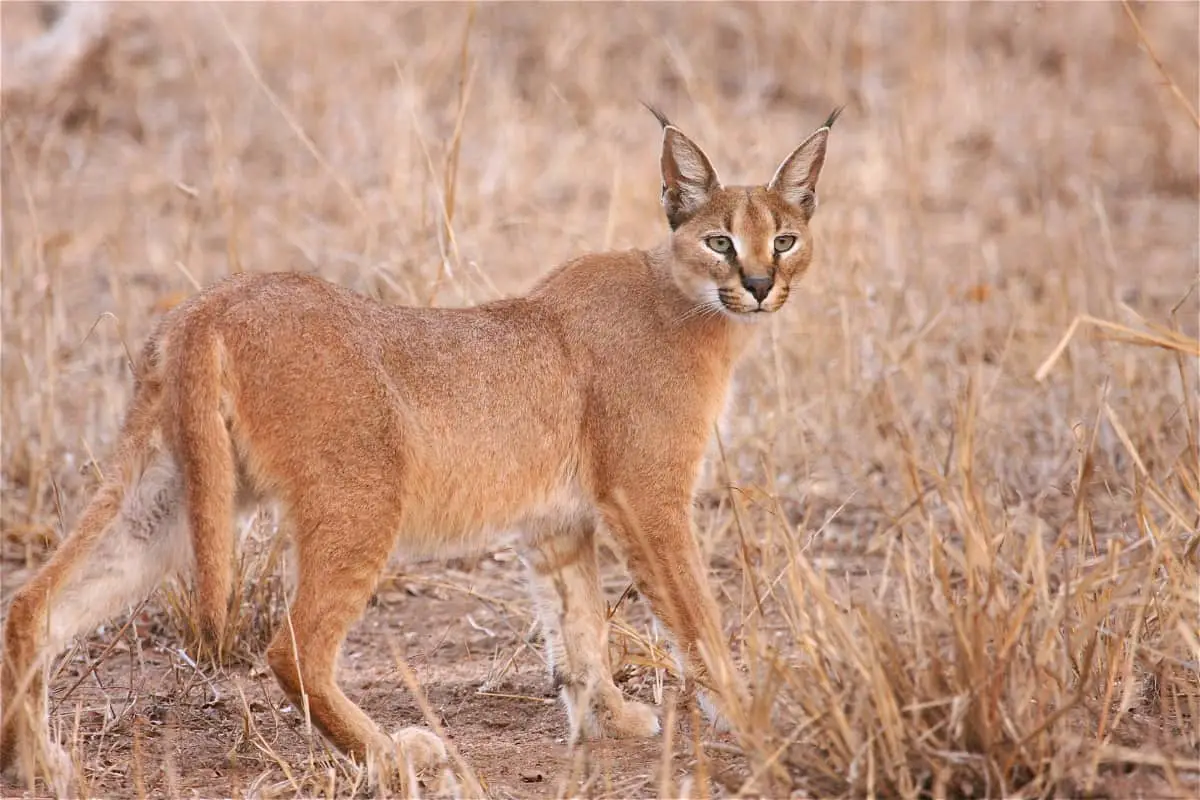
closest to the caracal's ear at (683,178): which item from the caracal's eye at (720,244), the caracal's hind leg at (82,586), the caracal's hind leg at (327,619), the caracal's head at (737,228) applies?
the caracal's head at (737,228)

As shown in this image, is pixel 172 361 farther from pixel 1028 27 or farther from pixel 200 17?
pixel 1028 27

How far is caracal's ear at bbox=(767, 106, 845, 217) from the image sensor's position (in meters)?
4.40

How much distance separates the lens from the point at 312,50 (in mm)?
10492

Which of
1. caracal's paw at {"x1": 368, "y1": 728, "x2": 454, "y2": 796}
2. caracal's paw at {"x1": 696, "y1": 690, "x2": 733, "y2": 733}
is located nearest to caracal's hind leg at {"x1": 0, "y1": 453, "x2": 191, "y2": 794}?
caracal's paw at {"x1": 368, "y1": 728, "x2": 454, "y2": 796}

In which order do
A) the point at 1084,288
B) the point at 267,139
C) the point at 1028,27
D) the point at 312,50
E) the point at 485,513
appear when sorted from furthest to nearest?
the point at 1028,27
the point at 312,50
the point at 267,139
the point at 1084,288
the point at 485,513

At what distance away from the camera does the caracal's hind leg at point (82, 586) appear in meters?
3.57

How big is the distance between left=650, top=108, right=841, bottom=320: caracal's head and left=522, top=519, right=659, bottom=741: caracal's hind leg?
71cm

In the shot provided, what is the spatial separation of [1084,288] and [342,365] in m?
4.19

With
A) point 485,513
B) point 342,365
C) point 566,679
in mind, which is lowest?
point 566,679

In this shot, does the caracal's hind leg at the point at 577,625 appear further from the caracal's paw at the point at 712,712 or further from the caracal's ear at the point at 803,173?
the caracal's ear at the point at 803,173

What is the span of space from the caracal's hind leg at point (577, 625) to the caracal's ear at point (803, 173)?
3.42ft

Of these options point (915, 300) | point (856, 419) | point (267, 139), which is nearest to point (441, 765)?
point (856, 419)

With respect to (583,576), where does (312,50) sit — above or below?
above

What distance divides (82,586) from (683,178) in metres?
1.88
